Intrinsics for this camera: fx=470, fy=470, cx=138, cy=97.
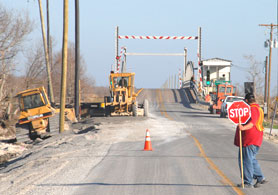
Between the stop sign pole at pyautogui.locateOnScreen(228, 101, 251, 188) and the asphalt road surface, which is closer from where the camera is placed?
the stop sign pole at pyautogui.locateOnScreen(228, 101, 251, 188)

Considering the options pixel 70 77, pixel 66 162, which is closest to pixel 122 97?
pixel 66 162

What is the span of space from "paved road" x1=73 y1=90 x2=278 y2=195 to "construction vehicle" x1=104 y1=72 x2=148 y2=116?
1092 centimetres

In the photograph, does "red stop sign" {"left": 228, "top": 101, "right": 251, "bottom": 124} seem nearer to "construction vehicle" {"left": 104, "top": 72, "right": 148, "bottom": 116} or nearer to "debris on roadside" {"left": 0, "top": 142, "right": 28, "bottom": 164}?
"debris on roadside" {"left": 0, "top": 142, "right": 28, "bottom": 164}

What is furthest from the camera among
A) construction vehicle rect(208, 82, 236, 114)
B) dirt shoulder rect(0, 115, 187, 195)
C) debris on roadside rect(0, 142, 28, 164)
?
construction vehicle rect(208, 82, 236, 114)

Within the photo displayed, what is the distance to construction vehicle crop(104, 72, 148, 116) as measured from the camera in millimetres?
29266

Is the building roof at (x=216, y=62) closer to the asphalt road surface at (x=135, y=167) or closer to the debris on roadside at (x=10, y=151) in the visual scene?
the asphalt road surface at (x=135, y=167)

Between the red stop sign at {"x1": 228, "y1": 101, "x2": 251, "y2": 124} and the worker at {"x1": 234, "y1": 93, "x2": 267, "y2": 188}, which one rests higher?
the red stop sign at {"x1": 228, "y1": 101, "x2": 251, "y2": 124}

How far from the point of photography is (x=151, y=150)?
15477 mm

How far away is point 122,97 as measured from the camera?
1171 inches

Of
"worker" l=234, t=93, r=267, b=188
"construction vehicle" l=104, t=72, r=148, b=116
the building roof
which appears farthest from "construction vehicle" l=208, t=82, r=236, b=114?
the building roof

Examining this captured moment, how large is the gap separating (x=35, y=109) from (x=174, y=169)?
1417 cm

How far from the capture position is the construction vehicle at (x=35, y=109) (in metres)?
24.1

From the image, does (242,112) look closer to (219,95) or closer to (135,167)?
(135,167)

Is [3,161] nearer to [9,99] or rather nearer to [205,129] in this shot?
[205,129]
